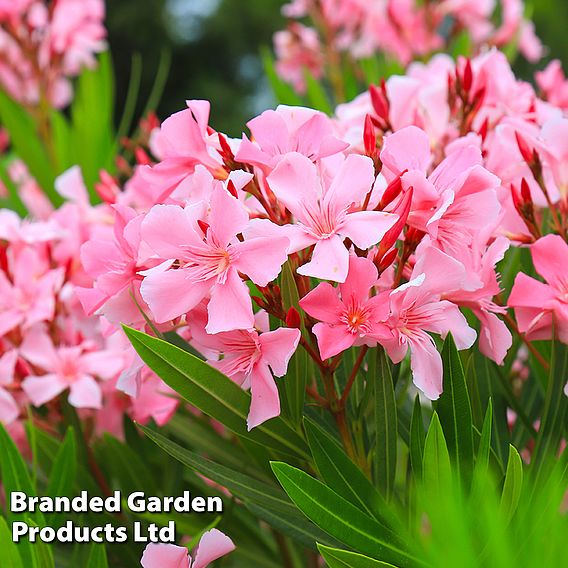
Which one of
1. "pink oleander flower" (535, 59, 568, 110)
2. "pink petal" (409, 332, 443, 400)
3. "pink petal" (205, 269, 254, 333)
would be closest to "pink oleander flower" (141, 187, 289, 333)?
"pink petal" (205, 269, 254, 333)

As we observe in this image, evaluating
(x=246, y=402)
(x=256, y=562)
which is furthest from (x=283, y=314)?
(x=256, y=562)

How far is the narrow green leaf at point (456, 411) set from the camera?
1.68 ft

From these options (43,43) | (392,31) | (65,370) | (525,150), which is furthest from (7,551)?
(392,31)

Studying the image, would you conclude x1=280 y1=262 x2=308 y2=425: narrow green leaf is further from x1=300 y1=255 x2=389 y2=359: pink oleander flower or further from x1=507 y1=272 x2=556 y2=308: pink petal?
x1=507 y1=272 x2=556 y2=308: pink petal

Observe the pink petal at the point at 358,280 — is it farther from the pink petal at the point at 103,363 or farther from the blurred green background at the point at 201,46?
the blurred green background at the point at 201,46

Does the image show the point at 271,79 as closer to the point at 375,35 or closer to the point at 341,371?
the point at 375,35

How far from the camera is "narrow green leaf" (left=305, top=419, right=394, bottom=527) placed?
51 centimetres

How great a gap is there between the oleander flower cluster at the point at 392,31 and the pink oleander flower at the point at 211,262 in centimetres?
103

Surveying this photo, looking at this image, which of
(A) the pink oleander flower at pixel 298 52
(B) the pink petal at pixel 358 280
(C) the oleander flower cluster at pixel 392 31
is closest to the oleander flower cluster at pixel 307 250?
(B) the pink petal at pixel 358 280

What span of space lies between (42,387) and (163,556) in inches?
13.0

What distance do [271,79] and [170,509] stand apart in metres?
0.82

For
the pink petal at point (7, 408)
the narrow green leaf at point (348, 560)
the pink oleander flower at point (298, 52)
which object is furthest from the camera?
the pink oleander flower at point (298, 52)

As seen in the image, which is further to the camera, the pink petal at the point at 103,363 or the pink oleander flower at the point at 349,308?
the pink petal at the point at 103,363

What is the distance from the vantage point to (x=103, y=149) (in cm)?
139
